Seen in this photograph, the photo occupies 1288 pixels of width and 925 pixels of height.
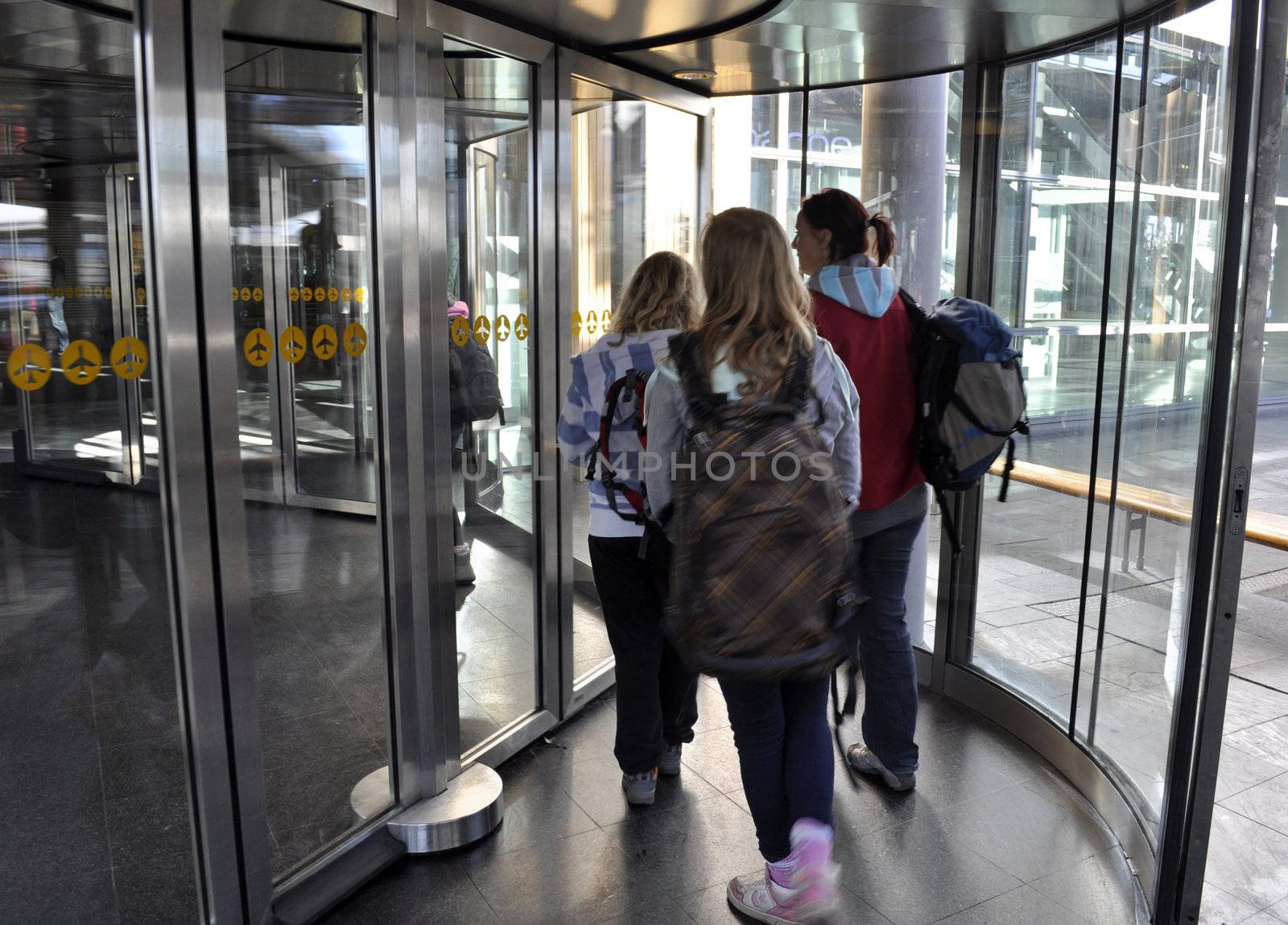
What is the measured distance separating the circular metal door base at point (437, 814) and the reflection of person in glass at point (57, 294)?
5.23 feet

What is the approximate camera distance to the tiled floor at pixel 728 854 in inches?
113

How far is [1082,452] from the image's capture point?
362 centimetres

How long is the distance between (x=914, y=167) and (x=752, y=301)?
2.17 meters

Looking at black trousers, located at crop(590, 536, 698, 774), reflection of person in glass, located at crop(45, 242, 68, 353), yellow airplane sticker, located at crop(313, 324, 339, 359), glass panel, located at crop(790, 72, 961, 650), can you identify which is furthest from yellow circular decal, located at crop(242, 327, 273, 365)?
glass panel, located at crop(790, 72, 961, 650)

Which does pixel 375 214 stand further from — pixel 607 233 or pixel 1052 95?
pixel 1052 95

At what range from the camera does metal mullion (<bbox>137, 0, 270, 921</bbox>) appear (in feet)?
7.34

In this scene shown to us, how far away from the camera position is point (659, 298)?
309 cm

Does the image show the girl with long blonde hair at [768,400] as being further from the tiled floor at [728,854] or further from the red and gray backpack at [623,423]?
the red and gray backpack at [623,423]

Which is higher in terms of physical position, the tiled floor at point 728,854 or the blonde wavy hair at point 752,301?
the blonde wavy hair at point 752,301

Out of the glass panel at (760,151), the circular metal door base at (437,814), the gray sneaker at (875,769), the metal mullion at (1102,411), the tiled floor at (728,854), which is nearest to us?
the tiled floor at (728,854)

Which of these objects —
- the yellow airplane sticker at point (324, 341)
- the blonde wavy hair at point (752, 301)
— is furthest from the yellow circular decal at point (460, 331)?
the blonde wavy hair at point (752, 301)

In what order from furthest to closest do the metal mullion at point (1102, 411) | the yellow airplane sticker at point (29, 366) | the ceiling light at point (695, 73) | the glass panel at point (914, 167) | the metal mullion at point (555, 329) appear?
the glass panel at point (914, 167) → the ceiling light at point (695, 73) → the metal mullion at point (555, 329) → the metal mullion at point (1102, 411) → the yellow airplane sticker at point (29, 366)

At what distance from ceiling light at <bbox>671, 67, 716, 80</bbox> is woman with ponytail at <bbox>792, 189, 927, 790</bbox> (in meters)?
1.07

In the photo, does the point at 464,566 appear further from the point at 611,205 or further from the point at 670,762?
the point at 611,205
